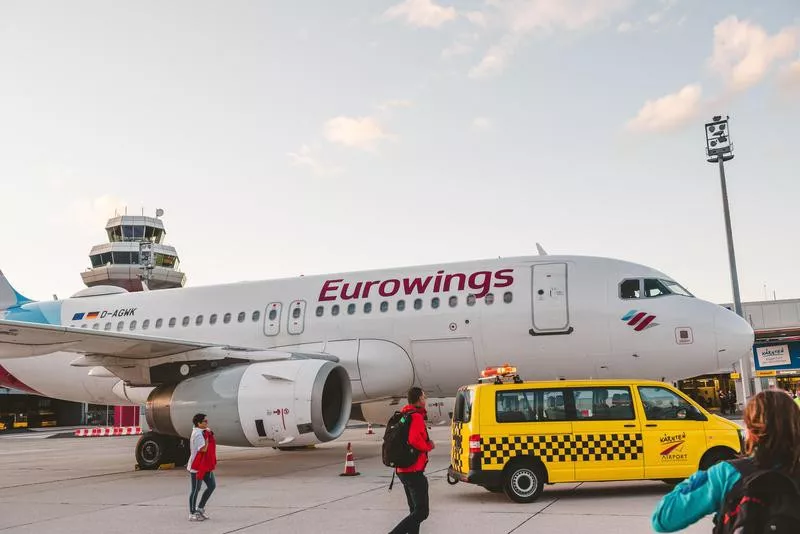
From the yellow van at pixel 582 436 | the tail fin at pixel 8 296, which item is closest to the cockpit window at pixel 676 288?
the yellow van at pixel 582 436

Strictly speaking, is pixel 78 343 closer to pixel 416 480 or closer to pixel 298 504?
pixel 298 504

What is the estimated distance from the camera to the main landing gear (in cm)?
1514

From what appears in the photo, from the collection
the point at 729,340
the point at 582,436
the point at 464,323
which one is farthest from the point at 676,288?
the point at 582,436

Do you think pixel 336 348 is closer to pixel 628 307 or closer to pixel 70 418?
pixel 628 307

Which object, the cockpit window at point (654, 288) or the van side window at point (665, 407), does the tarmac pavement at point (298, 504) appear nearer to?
the van side window at point (665, 407)

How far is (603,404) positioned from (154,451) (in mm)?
9661

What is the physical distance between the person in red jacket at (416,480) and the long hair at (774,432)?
13.4 feet

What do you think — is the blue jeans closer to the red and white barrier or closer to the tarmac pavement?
the tarmac pavement

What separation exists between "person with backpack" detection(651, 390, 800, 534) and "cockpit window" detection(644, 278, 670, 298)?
454 inches

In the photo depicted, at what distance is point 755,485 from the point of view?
2594mm

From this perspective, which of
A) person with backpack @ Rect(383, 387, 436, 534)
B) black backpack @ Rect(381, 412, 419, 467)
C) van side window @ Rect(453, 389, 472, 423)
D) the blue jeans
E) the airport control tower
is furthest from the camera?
the airport control tower

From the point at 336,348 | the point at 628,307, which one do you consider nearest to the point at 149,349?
the point at 336,348

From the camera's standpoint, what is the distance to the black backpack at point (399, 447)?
22.1 feet

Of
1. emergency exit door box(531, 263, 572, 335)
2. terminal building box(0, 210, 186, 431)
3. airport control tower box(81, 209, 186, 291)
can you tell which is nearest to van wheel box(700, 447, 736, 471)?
emergency exit door box(531, 263, 572, 335)
